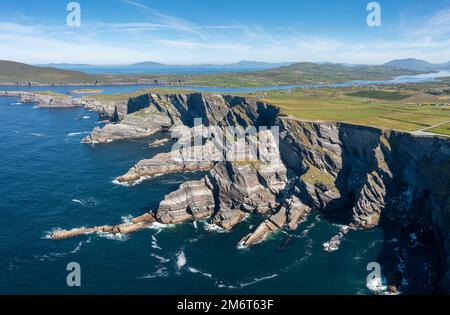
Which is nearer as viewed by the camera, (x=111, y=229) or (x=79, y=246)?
(x=79, y=246)

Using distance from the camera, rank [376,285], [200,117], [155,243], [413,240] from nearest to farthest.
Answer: [376,285]
[413,240]
[155,243]
[200,117]

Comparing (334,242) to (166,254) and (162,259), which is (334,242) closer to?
(166,254)

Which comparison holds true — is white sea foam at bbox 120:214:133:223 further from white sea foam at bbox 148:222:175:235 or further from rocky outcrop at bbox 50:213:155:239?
white sea foam at bbox 148:222:175:235

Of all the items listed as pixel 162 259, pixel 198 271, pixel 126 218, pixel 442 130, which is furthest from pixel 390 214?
pixel 126 218

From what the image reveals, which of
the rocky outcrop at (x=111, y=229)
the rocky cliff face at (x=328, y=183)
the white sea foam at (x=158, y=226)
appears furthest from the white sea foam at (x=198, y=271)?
the rocky outcrop at (x=111, y=229)

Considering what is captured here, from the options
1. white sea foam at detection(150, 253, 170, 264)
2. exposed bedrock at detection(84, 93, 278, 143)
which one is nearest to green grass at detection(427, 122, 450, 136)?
exposed bedrock at detection(84, 93, 278, 143)

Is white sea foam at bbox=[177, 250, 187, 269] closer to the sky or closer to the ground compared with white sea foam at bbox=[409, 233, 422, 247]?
closer to the ground
